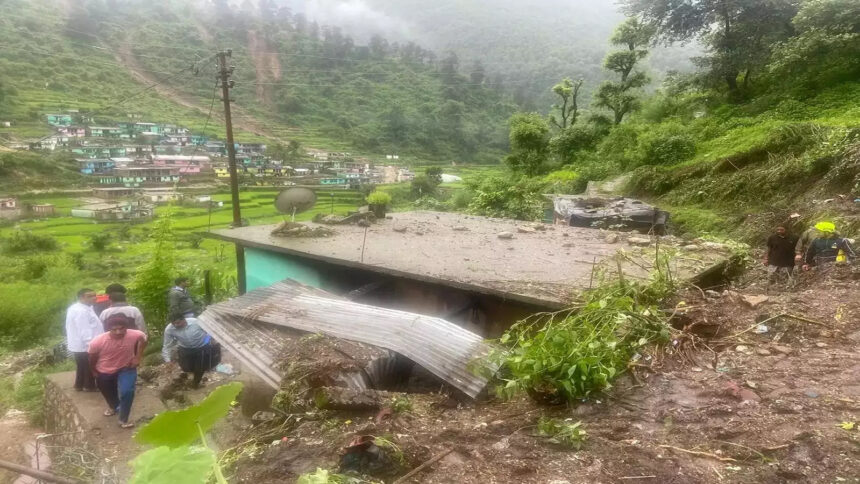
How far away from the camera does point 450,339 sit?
15.0 ft

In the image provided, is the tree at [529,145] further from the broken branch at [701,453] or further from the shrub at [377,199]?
the broken branch at [701,453]

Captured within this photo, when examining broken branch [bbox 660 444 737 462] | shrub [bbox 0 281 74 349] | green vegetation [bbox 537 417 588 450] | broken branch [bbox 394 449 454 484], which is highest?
broken branch [bbox 660 444 737 462]

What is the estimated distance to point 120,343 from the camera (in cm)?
488

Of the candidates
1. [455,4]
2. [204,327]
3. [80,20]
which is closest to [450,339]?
[204,327]

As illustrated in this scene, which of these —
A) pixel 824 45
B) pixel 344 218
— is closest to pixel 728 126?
pixel 824 45

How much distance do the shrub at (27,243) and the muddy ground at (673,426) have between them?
2558 centimetres

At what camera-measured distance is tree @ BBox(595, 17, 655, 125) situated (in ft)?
81.3

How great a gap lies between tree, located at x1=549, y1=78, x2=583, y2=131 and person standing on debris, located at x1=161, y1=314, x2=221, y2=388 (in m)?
27.1

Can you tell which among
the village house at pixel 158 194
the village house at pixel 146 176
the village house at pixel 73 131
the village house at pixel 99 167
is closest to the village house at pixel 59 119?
the village house at pixel 73 131

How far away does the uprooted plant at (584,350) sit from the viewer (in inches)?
133

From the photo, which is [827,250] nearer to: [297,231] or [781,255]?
[781,255]

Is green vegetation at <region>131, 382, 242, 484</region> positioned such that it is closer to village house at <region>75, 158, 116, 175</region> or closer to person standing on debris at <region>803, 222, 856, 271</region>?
person standing on debris at <region>803, 222, 856, 271</region>

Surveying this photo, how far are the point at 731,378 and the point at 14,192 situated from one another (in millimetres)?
35193

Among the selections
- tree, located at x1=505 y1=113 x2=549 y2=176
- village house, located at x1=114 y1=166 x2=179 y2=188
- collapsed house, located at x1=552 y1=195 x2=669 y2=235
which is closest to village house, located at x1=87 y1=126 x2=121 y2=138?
village house, located at x1=114 y1=166 x2=179 y2=188
